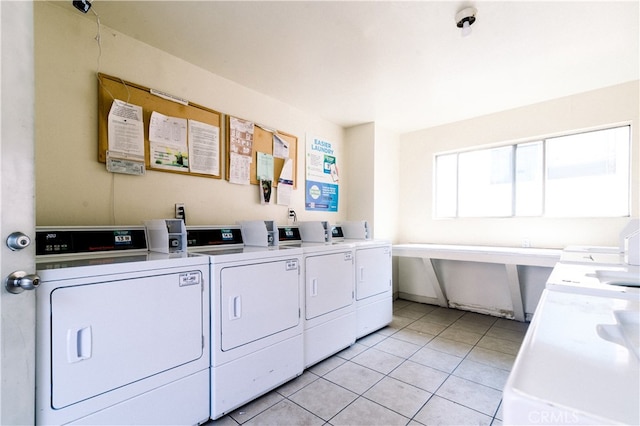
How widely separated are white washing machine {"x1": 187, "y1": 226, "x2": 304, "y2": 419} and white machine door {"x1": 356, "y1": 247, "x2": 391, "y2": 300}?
2.79 feet

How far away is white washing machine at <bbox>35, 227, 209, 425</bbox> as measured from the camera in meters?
1.11

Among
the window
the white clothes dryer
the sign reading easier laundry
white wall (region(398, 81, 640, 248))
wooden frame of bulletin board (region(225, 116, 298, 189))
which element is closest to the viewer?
the white clothes dryer

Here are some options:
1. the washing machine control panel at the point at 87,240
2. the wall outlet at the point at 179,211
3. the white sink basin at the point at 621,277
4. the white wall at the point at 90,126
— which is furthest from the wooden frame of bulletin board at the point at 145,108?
the white sink basin at the point at 621,277

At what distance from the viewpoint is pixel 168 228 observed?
1807 millimetres

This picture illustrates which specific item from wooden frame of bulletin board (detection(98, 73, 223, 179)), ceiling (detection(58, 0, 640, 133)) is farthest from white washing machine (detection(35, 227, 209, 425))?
ceiling (detection(58, 0, 640, 133))

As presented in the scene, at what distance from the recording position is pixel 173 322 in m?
1.45

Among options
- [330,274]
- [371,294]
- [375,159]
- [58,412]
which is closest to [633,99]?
[375,159]

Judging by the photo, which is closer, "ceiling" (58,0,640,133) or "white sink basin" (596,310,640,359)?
"white sink basin" (596,310,640,359)

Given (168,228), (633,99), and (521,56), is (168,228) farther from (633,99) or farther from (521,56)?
(633,99)

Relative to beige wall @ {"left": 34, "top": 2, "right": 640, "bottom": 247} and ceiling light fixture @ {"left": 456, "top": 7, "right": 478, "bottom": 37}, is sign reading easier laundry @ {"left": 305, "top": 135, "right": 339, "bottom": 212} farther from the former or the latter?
ceiling light fixture @ {"left": 456, "top": 7, "right": 478, "bottom": 37}

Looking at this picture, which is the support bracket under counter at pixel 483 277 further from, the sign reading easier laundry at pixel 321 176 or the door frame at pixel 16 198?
the door frame at pixel 16 198

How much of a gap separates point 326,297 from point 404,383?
2.72 ft

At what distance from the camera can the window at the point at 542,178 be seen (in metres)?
2.81

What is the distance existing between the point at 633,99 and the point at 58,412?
182 inches
